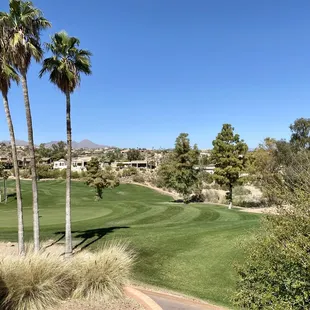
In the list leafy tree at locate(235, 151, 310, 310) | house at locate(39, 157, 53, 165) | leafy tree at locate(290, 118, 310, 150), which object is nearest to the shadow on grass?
leafy tree at locate(235, 151, 310, 310)

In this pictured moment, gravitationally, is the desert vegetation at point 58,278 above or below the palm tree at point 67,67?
below

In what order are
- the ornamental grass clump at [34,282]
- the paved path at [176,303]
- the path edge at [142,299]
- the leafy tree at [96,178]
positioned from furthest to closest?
the leafy tree at [96,178] → the paved path at [176,303] → the path edge at [142,299] → the ornamental grass clump at [34,282]

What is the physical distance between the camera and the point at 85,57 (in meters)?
13.0

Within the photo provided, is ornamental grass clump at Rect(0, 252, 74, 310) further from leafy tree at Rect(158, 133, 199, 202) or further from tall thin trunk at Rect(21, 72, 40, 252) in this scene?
leafy tree at Rect(158, 133, 199, 202)

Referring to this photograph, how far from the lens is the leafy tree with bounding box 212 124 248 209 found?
31.9m

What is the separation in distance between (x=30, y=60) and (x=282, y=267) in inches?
425

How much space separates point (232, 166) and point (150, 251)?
20.3 m

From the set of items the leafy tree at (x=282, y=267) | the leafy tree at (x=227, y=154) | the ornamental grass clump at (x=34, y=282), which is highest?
the leafy tree at (x=227, y=154)

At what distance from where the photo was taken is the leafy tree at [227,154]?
31.9 meters

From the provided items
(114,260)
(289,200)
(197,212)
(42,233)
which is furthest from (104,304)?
(197,212)

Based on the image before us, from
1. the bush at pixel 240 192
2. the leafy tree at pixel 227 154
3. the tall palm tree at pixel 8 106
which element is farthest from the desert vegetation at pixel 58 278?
the bush at pixel 240 192

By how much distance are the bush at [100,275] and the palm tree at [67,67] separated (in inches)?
175

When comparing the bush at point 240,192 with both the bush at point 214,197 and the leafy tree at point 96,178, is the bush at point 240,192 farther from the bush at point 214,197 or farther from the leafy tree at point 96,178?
the leafy tree at point 96,178

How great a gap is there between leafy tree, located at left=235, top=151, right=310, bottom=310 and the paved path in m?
2.18
